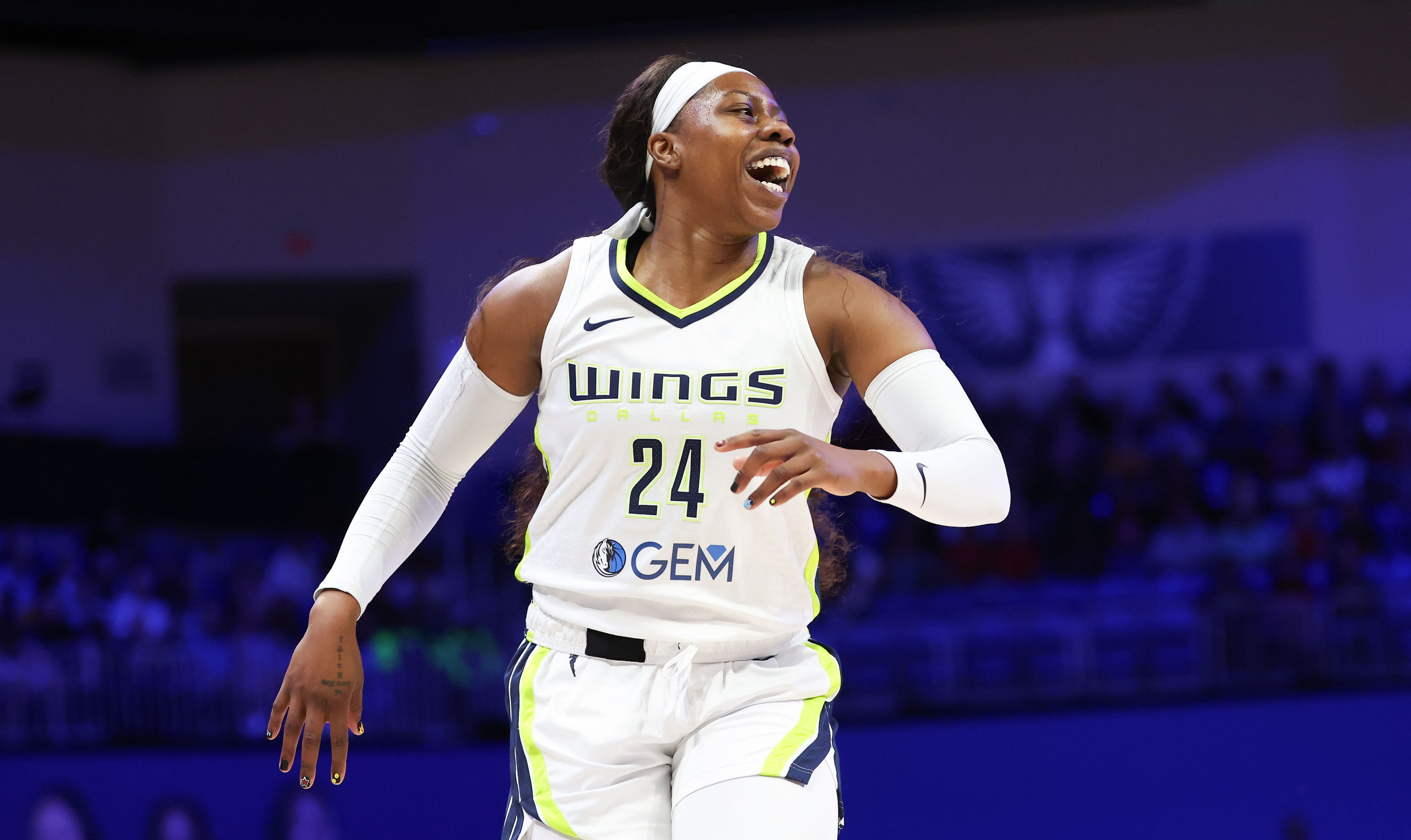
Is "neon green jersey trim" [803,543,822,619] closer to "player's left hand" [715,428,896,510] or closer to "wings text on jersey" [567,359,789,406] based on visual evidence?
"wings text on jersey" [567,359,789,406]

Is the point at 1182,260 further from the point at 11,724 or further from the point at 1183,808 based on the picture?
the point at 11,724

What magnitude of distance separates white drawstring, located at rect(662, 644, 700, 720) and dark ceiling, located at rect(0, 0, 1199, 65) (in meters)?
8.46

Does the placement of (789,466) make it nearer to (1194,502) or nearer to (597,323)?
(597,323)

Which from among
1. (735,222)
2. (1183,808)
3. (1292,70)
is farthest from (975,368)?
(735,222)

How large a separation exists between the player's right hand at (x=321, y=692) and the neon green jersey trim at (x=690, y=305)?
0.66 meters

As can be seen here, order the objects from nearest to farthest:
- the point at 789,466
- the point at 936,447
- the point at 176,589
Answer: the point at 789,466
the point at 936,447
the point at 176,589

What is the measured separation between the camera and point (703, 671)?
206cm

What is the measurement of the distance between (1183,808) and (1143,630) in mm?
862

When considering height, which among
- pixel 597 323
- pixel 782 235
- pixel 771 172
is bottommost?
pixel 597 323

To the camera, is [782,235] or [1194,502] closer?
[1194,502]

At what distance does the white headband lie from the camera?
7.36 feet

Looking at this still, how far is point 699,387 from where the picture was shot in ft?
6.76

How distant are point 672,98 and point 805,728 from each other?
3.28 feet

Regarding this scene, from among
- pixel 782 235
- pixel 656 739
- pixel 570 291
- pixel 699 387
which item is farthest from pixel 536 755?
pixel 782 235
